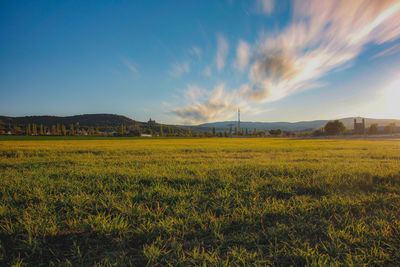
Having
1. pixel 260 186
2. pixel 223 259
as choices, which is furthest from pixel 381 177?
pixel 223 259

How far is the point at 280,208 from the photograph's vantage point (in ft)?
8.15

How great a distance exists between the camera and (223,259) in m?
1.64

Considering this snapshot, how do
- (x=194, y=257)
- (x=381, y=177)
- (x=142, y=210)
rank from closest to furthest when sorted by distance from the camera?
(x=194, y=257), (x=142, y=210), (x=381, y=177)

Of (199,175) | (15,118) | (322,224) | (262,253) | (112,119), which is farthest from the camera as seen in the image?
(112,119)

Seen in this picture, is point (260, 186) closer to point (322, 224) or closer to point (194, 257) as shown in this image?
point (322, 224)

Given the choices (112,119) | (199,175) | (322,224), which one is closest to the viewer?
(322,224)

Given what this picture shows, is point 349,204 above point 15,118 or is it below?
below

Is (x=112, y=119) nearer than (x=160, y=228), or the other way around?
(x=160, y=228)

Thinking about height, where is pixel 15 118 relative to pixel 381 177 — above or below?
above

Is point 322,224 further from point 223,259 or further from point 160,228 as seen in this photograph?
point 160,228

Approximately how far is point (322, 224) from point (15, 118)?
586 feet

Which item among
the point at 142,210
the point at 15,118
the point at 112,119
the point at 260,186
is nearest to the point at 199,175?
the point at 260,186

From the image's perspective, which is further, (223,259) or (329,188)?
(329,188)

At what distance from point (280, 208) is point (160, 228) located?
1884 millimetres
